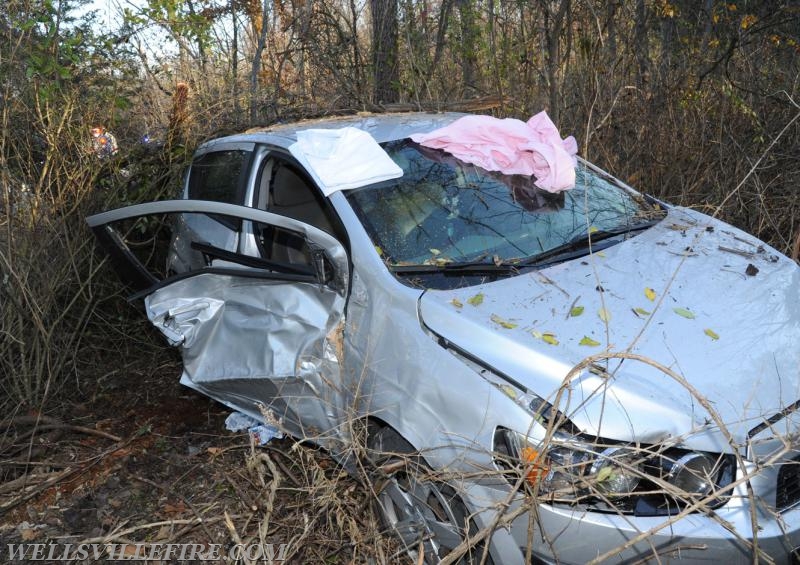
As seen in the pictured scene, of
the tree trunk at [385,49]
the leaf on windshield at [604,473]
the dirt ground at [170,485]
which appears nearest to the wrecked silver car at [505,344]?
the leaf on windshield at [604,473]

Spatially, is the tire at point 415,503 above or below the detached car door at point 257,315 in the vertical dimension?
below

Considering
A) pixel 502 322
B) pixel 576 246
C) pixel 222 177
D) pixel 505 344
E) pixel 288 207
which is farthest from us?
pixel 222 177

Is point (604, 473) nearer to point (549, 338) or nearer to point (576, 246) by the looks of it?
point (549, 338)

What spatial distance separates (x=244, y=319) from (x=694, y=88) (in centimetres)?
492

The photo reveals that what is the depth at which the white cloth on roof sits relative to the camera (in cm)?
344

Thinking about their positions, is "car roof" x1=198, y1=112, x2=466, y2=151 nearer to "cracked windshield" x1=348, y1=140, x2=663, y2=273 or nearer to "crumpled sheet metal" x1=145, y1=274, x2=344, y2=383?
"cracked windshield" x1=348, y1=140, x2=663, y2=273

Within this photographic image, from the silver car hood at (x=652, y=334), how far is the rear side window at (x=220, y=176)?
5.51ft

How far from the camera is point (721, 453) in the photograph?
91.8 inches

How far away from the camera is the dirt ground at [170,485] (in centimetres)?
310

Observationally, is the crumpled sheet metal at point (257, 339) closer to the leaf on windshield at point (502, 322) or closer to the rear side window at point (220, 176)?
the rear side window at point (220, 176)

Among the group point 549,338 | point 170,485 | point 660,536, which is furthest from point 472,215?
point 170,485

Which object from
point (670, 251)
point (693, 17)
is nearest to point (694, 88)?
point (693, 17)

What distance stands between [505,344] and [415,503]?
29.5 inches

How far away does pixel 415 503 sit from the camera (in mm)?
2855
